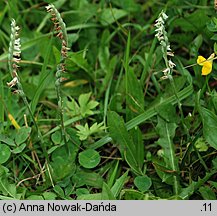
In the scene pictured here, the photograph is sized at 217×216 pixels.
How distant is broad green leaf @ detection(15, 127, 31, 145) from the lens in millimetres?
2561

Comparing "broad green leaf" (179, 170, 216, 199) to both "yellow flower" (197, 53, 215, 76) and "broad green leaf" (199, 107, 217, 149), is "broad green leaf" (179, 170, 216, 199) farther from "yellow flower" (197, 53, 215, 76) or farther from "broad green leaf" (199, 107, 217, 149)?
"yellow flower" (197, 53, 215, 76)

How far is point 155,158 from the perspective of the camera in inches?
97.0

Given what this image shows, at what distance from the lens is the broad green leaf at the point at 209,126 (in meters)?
2.36

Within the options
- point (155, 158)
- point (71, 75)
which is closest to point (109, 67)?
point (71, 75)

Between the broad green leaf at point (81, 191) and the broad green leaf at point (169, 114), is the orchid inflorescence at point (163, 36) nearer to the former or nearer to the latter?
the broad green leaf at point (169, 114)

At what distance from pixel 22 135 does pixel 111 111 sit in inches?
18.5

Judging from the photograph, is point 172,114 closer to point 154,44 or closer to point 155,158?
point 155,158

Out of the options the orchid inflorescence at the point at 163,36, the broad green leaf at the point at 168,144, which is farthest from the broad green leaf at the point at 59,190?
the orchid inflorescence at the point at 163,36

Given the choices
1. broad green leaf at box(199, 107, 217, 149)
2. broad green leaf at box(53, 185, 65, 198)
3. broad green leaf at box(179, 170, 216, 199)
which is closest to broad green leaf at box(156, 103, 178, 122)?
broad green leaf at box(199, 107, 217, 149)

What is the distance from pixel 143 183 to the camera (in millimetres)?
2426

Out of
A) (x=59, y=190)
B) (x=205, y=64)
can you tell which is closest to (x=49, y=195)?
(x=59, y=190)

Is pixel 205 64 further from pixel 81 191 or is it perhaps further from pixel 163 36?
pixel 81 191
